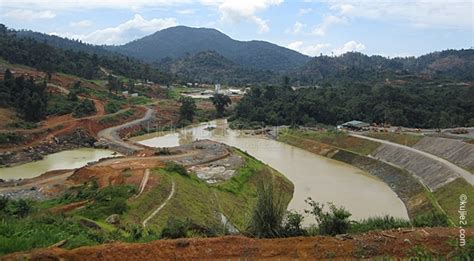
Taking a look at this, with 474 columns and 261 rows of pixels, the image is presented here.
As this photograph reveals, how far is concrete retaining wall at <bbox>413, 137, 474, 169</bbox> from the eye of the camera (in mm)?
34812

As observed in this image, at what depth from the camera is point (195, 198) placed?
2575cm

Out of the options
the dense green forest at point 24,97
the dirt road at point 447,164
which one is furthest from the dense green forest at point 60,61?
the dirt road at point 447,164

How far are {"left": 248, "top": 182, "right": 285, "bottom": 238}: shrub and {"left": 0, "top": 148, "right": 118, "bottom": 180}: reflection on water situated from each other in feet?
96.2

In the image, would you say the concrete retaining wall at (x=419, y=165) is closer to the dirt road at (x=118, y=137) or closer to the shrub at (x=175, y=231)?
the dirt road at (x=118, y=137)

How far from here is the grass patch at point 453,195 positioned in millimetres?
25275

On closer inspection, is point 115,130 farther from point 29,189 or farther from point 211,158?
point 29,189

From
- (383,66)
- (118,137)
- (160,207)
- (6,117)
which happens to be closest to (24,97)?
(6,117)

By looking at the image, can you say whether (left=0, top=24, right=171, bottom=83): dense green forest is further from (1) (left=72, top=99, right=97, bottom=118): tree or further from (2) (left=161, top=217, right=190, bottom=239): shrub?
(2) (left=161, top=217, right=190, bottom=239): shrub

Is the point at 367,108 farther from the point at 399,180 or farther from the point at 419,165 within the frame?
the point at 399,180

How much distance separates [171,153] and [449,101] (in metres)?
48.0

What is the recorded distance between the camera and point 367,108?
2726 inches

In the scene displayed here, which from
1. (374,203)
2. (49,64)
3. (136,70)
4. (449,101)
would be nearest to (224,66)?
(136,70)

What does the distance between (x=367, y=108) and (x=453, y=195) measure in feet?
138

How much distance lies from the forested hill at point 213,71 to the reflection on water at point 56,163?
106761mm
